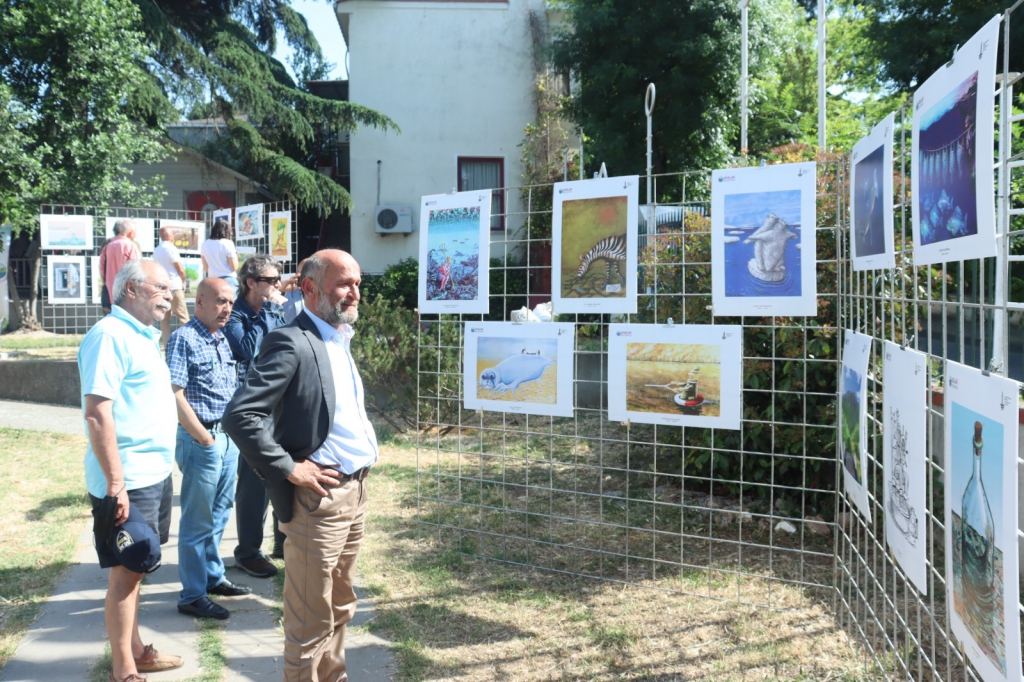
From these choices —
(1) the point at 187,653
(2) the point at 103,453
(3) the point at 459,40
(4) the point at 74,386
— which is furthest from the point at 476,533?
(3) the point at 459,40

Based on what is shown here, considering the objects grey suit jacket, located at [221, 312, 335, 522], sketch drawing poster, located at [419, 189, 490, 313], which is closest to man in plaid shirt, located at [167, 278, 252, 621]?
grey suit jacket, located at [221, 312, 335, 522]

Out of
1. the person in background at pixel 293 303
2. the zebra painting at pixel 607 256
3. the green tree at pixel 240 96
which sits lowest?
the person in background at pixel 293 303

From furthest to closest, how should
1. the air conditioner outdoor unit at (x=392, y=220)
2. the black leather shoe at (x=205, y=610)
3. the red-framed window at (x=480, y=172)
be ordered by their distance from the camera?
the red-framed window at (x=480, y=172)
the air conditioner outdoor unit at (x=392, y=220)
the black leather shoe at (x=205, y=610)

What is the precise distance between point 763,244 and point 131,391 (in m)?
2.87

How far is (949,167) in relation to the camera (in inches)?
83.6

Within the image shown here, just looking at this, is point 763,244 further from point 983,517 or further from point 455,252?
point 983,517

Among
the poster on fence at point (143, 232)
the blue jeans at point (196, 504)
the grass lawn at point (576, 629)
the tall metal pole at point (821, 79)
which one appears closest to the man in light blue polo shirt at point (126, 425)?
the blue jeans at point (196, 504)

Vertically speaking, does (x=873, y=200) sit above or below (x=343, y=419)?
above

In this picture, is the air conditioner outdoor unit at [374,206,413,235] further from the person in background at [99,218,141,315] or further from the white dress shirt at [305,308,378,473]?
the white dress shirt at [305,308,378,473]

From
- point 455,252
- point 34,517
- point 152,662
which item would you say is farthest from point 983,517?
point 34,517

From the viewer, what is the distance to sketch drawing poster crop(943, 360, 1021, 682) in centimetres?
183

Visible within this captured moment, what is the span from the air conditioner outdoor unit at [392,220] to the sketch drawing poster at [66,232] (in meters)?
8.24

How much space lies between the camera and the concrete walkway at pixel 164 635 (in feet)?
11.7

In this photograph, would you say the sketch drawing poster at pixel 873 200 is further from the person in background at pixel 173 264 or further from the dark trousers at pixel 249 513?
the person in background at pixel 173 264
